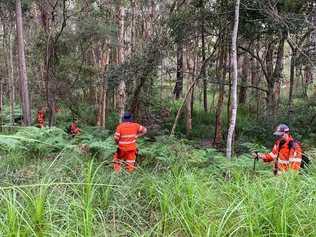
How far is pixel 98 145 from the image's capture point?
10625 millimetres

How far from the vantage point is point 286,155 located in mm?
7688

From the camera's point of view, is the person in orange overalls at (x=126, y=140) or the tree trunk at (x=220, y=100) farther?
the tree trunk at (x=220, y=100)

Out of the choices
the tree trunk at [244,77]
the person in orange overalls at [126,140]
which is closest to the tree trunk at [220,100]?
the tree trunk at [244,77]

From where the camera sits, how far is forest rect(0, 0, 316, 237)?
372 centimetres

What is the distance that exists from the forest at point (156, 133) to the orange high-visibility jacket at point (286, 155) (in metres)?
0.02

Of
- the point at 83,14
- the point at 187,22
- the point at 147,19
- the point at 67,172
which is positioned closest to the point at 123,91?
the point at 187,22

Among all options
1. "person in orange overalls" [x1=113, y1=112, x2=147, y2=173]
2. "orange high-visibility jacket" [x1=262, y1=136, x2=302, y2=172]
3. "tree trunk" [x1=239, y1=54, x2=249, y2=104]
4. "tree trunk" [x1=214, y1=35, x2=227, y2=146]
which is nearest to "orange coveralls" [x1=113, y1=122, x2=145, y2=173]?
"person in orange overalls" [x1=113, y1=112, x2=147, y2=173]

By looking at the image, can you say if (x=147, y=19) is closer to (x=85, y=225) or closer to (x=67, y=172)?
(x=67, y=172)

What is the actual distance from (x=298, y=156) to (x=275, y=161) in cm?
54

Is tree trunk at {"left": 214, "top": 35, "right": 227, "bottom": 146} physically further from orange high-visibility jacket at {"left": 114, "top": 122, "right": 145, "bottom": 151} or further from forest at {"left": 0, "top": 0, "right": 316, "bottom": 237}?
orange high-visibility jacket at {"left": 114, "top": 122, "right": 145, "bottom": 151}

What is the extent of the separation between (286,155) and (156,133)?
10.9 m

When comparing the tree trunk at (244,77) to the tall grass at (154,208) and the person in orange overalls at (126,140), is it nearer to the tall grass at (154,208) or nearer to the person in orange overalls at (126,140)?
the person in orange overalls at (126,140)

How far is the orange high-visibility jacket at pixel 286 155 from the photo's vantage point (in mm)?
7355

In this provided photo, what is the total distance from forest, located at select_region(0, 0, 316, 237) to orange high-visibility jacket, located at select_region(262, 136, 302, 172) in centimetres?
2
